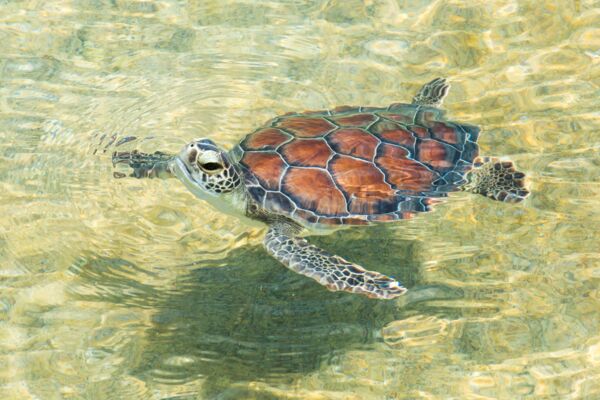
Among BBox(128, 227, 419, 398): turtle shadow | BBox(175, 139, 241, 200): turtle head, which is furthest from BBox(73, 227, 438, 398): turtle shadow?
BBox(175, 139, 241, 200): turtle head

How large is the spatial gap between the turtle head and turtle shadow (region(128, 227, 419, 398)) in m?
0.57

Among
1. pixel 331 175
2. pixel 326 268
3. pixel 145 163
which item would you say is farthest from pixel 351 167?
pixel 145 163

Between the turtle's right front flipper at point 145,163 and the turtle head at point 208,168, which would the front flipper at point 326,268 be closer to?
the turtle head at point 208,168

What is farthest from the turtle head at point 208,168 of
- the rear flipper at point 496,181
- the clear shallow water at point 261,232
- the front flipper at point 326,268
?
the rear flipper at point 496,181

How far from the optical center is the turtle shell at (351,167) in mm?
4879

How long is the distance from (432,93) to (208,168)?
241 cm

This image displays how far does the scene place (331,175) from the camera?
16.2 ft

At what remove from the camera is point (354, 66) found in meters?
6.69

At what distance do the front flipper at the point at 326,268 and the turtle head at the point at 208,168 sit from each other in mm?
517

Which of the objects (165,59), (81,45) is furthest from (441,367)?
(81,45)

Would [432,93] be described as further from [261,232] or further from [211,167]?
[211,167]

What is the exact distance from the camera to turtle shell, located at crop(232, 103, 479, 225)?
4.88 meters

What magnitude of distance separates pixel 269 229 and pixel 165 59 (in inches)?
A: 109

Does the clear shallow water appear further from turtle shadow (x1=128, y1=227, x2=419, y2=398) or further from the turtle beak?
the turtle beak
